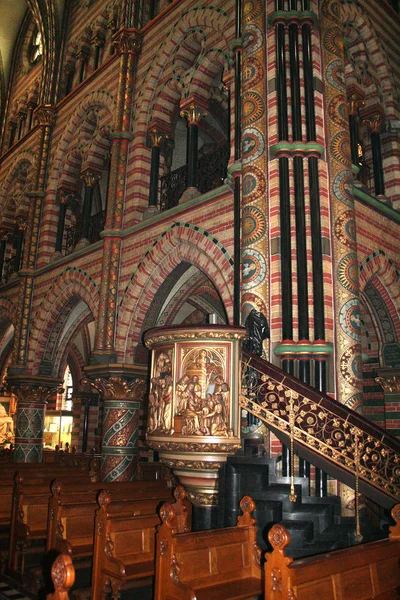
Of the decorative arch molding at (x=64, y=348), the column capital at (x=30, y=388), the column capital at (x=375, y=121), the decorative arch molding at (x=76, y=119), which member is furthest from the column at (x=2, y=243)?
the column capital at (x=375, y=121)

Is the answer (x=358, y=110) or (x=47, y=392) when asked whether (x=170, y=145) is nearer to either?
(x=358, y=110)

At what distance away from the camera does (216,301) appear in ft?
47.9

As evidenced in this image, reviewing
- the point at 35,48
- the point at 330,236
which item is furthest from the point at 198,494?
the point at 35,48

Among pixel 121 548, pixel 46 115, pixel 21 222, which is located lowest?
pixel 121 548

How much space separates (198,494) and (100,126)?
960 centimetres

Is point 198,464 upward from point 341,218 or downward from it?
downward

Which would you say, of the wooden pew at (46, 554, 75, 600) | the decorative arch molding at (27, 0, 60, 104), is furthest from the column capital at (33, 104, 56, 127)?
the wooden pew at (46, 554, 75, 600)

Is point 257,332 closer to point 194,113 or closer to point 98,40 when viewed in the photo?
point 194,113

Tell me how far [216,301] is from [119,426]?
17.6ft

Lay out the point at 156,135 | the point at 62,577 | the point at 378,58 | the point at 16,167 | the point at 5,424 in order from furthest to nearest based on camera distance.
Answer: the point at 5,424 < the point at 16,167 < the point at 156,135 < the point at 378,58 < the point at 62,577

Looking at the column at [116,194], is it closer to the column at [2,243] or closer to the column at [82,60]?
the column at [82,60]

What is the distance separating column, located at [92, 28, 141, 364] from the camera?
10.4 metres

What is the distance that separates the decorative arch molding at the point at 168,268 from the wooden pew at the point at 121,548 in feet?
11.9

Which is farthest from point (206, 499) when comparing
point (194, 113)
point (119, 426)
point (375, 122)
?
point (375, 122)
